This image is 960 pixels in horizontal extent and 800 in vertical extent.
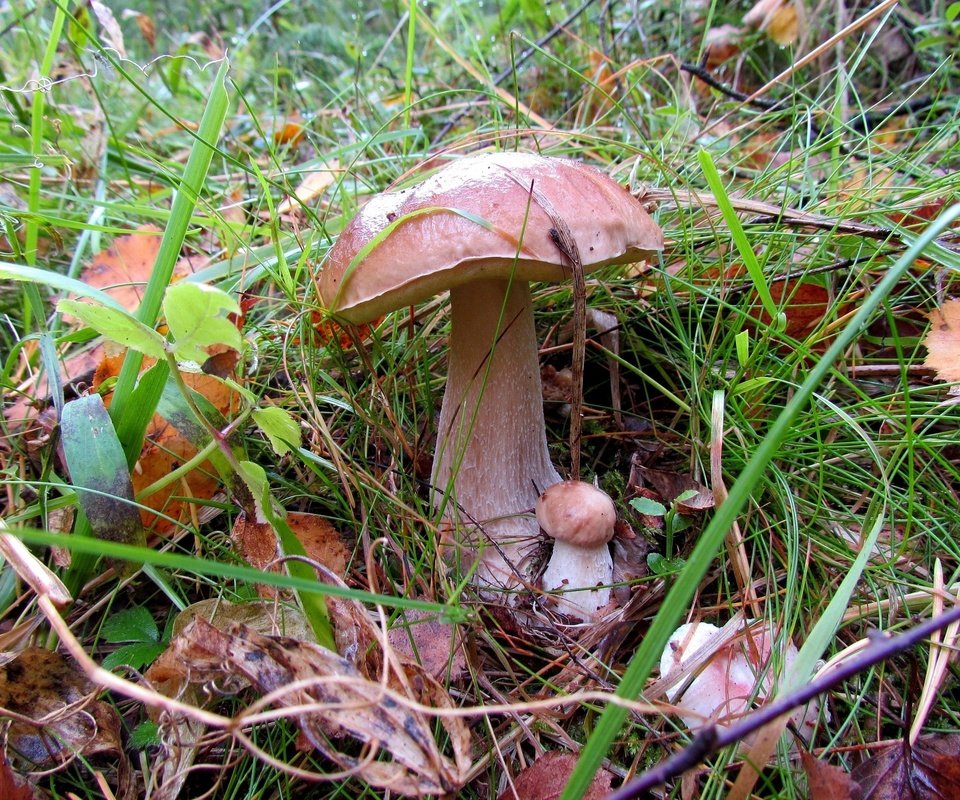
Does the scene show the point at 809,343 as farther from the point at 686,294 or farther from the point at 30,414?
the point at 30,414

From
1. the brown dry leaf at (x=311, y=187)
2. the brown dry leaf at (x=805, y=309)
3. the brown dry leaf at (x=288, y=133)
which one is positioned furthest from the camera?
the brown dry leaf at (x=288, y=133)

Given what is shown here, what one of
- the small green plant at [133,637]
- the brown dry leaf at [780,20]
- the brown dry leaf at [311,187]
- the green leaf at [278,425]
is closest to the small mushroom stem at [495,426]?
the green leaf at [278,425]

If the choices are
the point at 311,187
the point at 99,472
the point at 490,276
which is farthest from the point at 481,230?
the point at 311,187

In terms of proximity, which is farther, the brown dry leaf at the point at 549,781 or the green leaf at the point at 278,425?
the green leaf at the point at 278,425

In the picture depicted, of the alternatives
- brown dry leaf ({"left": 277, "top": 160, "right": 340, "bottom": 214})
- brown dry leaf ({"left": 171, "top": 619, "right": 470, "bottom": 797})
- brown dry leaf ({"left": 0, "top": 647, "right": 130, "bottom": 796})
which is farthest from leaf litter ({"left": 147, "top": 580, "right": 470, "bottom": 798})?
brown dry leaf ({"left": 277, "top": 160, "right": 340, "bottom": 214})

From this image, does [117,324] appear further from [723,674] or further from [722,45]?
[722,45]

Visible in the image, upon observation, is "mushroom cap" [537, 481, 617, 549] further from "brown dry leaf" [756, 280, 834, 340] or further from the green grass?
"brown dry leaf" [756, 280, 834, 340]

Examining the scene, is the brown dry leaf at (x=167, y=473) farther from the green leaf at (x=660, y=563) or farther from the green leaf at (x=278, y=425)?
the green leaf at (x=660, y=563)
